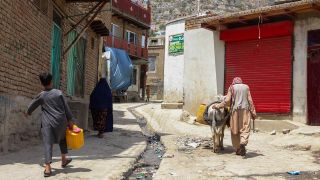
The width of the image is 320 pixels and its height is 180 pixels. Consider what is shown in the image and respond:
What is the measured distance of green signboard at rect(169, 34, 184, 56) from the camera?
78.2 ft

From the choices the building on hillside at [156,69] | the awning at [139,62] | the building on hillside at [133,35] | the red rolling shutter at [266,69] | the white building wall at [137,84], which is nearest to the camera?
the red rolling shutter at [266,69]

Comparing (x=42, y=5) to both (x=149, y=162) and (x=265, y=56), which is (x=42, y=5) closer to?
(x=149, y=162)

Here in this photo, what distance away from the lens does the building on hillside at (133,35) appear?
3269 cm

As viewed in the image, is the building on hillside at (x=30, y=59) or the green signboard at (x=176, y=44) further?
the green signboard at (x=176, y=44)

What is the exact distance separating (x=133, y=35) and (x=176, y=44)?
12459mm

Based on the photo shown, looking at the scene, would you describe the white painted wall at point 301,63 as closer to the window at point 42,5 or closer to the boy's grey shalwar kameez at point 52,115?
the window at point 42,5

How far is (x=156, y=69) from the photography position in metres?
41.4

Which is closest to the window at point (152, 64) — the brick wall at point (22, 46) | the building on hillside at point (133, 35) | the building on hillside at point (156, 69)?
the building on hillside at point (156, 69)

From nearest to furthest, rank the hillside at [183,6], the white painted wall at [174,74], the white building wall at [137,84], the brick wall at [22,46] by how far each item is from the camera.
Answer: the brick wall at [22,46] → the white painted wall at [174,74] → the white building wall at [137,84] → the hillside at [183,6]

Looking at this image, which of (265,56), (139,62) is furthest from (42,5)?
(139,62)

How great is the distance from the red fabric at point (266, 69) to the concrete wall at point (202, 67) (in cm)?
49

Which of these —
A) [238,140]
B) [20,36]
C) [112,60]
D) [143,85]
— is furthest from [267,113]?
[143,85]

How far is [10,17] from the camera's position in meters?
7.54

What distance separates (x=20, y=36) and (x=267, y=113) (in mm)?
8548
